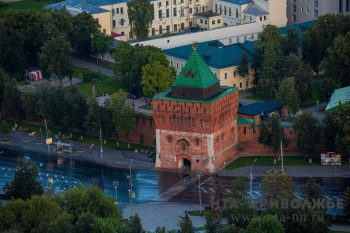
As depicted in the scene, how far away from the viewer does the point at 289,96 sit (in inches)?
6029

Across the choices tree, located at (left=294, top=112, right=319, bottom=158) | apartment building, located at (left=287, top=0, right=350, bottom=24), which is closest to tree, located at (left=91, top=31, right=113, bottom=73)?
apartment building, located at (left=287, top=0, right=350, bottom=24)

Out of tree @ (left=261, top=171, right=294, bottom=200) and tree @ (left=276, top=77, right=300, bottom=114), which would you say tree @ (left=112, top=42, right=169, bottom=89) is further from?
tree @ (left=261, top=171, right=294, bottom=200)

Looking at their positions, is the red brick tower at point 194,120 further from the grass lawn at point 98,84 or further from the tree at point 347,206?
the grass lawn at point 98,84

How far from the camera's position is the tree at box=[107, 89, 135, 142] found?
489 ft

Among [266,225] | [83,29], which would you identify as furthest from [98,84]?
[266,225]

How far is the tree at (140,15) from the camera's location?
186250 mm

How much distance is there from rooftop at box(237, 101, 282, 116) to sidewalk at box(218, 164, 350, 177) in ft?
38.8

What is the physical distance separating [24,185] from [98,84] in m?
40.9

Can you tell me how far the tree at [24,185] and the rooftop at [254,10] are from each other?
61068 millimetres

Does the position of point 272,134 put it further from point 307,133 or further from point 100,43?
point 100,43

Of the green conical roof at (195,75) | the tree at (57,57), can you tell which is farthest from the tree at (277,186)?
the tree at (57,57)

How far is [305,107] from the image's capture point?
15900 cm

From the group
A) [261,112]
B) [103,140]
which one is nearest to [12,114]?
[103,140]

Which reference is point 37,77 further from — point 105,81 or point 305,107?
point 305,107
